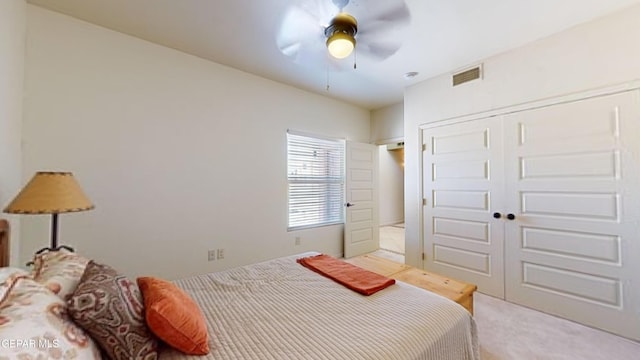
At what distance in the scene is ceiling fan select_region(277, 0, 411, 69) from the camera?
1.86 m

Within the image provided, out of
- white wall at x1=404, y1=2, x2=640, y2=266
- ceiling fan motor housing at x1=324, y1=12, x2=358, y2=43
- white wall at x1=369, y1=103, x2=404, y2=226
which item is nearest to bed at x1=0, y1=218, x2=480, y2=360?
ceiling fan motor housing at x1=324, y1=12, x2=358, y2=43

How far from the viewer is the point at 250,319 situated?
1.33m

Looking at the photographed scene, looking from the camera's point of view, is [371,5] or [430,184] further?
[430,184]

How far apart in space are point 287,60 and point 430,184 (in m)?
2.43

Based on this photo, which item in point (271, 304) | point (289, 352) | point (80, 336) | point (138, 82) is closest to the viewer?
point (80, 336)

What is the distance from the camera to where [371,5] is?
6.40ft

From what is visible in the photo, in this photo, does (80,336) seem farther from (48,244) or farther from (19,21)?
(19,21)

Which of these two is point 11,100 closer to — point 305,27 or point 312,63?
point 305,27

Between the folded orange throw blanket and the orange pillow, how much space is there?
0.93 meters

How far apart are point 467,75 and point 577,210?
181 cm

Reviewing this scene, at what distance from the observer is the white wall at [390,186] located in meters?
7.32

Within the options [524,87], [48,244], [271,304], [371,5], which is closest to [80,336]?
[271,304]

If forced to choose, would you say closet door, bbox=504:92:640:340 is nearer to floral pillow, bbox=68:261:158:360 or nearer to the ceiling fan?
the ceiling fan

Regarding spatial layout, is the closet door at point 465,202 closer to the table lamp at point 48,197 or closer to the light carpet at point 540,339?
the light carpet at point 540,339
